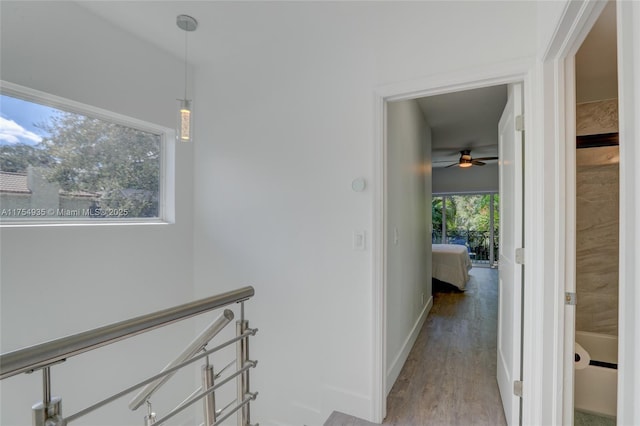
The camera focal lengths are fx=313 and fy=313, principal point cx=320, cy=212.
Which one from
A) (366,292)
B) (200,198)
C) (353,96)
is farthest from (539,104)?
(200,198)

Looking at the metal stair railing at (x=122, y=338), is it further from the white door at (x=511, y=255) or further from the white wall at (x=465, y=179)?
the white wall at (x=465, y=179)

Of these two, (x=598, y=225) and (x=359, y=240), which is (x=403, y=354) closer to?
(x=359, y=240)

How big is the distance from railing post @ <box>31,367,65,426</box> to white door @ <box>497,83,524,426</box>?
2.05 m

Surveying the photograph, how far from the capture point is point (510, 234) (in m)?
2.04

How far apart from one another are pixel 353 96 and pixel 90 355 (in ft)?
8.46

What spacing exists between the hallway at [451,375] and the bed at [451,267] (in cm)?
96

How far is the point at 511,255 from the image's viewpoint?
199 cm

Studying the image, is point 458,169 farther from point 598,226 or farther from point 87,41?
point 87,41

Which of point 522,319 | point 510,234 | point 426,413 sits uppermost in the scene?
point 510,234

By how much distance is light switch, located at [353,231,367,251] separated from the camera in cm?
208

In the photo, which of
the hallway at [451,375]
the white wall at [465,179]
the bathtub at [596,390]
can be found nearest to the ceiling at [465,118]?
the white wall at [465,179]

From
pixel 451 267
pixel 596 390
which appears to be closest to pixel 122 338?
pixel 596 390

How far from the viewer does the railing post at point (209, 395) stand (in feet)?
4.08

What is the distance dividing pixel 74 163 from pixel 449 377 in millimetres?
3292
